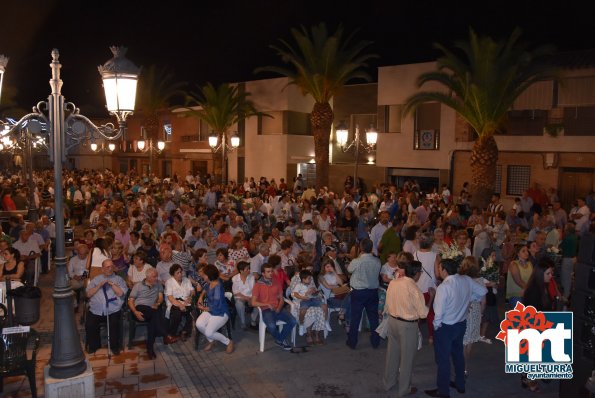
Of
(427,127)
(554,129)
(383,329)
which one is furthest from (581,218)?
(427,127)

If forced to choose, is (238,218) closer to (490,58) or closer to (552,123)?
(490,58)

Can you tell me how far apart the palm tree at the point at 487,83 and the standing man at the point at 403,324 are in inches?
509

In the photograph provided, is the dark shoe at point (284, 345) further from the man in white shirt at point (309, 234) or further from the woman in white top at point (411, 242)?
the man in white shirt at point (309, 234)

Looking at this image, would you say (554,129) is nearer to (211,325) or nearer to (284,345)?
(284,345)

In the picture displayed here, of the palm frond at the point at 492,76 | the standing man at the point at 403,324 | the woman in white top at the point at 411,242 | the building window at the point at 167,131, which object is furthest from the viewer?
the building window at the point at 167,131

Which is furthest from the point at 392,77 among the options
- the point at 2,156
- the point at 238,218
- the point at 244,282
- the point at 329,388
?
the point at 2,156

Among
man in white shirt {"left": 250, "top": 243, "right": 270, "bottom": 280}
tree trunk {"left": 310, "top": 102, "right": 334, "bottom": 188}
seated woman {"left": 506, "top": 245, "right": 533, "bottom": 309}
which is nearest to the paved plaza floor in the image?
seated woman {"left": 506, "top": 245, "right": 533, "bottom": 309}

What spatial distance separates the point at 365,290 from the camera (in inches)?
329

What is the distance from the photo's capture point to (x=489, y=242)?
11.1 metres

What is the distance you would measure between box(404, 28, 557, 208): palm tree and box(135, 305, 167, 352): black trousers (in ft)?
44.8

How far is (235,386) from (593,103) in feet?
62.9

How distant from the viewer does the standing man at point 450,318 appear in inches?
260

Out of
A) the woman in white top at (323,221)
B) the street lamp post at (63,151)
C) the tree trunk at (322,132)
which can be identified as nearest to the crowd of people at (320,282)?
the woman in white top at (323,221)

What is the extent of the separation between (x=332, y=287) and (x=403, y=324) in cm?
261
